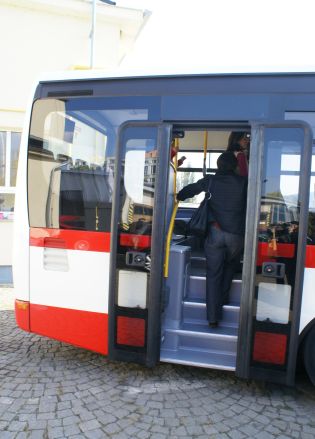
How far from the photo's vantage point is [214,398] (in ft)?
11.1

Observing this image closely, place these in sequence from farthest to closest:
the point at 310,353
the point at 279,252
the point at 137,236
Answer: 1. the point at 137,236
2. the point at 310,353
3. the point at 279,252

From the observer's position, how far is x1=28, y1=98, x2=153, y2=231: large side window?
3594 mm

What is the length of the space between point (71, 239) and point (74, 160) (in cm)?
75

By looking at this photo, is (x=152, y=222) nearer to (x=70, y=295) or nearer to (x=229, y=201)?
(x=229, y=201)

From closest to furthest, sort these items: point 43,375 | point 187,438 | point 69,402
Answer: point 187,438
point 69,402
point 43,375

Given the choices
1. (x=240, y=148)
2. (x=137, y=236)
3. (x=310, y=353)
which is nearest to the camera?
(x=310, y=353)

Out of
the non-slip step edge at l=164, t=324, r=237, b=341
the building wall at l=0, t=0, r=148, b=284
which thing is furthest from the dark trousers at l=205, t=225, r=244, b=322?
the building wall at l=0, t=0, r=148, b=284

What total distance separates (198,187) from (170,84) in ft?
3.40

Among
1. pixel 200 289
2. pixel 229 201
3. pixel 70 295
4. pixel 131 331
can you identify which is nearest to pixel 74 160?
pixel 70 295

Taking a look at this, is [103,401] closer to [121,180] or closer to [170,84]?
[121,180]

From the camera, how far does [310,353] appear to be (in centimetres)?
337

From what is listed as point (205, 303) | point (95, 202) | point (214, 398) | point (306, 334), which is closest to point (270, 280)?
point (306, 334)

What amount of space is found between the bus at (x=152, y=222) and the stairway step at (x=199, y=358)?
12 millimetres

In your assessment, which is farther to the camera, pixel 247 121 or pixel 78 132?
pixel 78 132
